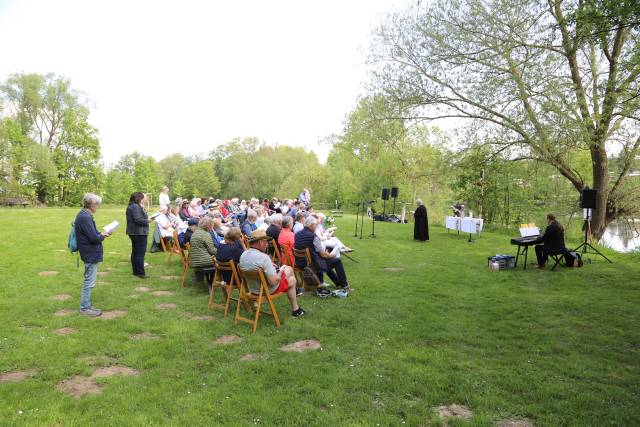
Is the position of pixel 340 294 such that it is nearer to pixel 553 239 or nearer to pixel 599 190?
pixel 553 239

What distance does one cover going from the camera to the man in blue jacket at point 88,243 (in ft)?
17.3

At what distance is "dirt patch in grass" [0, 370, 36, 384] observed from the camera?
3.56 metres

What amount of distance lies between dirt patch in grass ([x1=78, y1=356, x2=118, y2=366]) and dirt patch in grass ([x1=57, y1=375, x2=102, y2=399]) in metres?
0.27

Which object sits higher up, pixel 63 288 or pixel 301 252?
pixel 301 252

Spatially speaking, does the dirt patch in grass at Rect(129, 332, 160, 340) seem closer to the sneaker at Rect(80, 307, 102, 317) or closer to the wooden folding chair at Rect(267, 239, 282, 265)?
the sneaker at Rect(80, 307, 102, 317)

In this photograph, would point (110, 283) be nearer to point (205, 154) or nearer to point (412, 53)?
point (412, 53)

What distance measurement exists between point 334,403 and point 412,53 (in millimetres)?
13279

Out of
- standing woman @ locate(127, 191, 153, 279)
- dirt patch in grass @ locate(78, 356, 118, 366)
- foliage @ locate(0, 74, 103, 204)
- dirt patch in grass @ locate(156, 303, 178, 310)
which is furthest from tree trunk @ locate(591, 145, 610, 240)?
foliage @ locate(0, 74, 103, 204)

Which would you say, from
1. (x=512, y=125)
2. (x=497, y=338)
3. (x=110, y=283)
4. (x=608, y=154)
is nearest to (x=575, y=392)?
(x=497, y=338)

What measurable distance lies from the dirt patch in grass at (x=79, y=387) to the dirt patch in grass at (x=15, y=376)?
38 centimetres

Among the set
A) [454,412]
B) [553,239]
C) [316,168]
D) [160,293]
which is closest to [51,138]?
[316,168]

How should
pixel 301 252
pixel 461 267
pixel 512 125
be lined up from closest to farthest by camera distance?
pixel 301 252 → pixel 461 267 → pixel 512 125

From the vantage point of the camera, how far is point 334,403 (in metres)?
3.28

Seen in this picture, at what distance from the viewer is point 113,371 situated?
3830 mm
